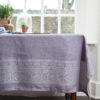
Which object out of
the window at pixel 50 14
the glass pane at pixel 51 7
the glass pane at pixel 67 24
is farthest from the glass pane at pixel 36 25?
the glass pane at pixel 67 24

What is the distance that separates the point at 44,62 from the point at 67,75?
20 cm

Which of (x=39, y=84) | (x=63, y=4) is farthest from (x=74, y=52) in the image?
(x=63, y=4)

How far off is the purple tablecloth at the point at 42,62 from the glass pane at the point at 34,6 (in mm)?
1103

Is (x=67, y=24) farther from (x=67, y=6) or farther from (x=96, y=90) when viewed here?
(x=96, y=90)

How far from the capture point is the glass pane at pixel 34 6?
2639 millimetres

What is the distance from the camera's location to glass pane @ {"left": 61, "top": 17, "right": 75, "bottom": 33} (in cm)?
267

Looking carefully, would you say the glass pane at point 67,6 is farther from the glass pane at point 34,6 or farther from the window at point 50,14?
the glass pane at point 34,6

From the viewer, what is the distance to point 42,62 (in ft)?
5.32

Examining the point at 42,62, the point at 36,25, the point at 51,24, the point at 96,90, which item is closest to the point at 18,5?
the point at 36,25

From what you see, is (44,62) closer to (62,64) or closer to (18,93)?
(62,64)

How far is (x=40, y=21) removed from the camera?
2.65m

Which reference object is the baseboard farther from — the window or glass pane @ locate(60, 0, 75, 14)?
glass pane @ locate(60, 0, 75, 14)

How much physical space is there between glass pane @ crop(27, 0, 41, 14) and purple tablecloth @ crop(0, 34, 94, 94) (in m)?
1.10

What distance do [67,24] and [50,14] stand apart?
0.24 meters
